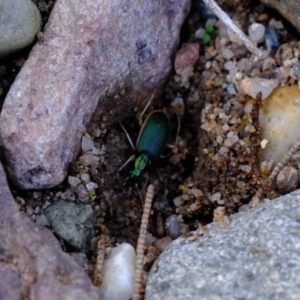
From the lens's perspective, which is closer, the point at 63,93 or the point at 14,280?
the point at 14,280

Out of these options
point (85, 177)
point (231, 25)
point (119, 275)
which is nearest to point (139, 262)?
point (119, 275)

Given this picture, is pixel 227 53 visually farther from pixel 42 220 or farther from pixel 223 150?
pixel 42 220

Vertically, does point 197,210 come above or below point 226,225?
below

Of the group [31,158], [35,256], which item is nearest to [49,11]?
[31,158]

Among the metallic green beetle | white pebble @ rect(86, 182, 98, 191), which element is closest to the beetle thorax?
the metallic green beetle

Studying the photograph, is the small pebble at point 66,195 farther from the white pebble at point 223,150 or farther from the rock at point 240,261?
the white pebble at point 223,150

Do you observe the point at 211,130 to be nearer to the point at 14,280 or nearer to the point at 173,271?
the point at 173,271

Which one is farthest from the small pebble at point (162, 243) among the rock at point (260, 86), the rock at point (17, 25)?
the rock at point (17, 25)
